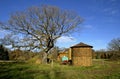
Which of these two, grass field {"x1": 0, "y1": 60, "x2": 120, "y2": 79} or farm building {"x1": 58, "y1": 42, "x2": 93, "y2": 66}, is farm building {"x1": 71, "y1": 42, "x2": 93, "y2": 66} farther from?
grass field {"x1": 0, "y1": 60, "x2": 120, "y2": 79}

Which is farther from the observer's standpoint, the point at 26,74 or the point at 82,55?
the point at 82,55

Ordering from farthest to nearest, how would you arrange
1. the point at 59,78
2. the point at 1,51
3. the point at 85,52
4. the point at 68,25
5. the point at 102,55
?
1. the point at 102,55
2. the point at 1,51
3. the point at 68,25
4. the point at 85,52
5. the point at 59,78

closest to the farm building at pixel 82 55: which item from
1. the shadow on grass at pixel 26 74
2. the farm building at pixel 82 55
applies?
the farm building at pixel 82 55

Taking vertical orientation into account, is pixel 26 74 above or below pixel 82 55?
below

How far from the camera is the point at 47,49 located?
1436 inches

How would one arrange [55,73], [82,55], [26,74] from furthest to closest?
[82,55] < [55,73] < [26,74]

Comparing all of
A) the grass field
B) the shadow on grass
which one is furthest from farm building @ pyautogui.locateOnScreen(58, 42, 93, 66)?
the shadow on grass

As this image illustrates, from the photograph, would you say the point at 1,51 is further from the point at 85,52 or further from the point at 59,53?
the point at 85,52

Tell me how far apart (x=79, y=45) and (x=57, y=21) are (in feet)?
24.4

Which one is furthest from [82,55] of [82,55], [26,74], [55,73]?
[26,74]

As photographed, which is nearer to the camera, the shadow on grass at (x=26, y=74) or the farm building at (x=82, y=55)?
the shadow on grass at (x=26, y=74)

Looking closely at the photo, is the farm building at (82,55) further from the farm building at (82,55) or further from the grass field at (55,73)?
the grass field at (55,73)

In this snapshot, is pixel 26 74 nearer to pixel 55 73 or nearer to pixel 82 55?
pixel 55 73

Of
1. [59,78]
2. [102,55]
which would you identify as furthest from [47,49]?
[102,55]
